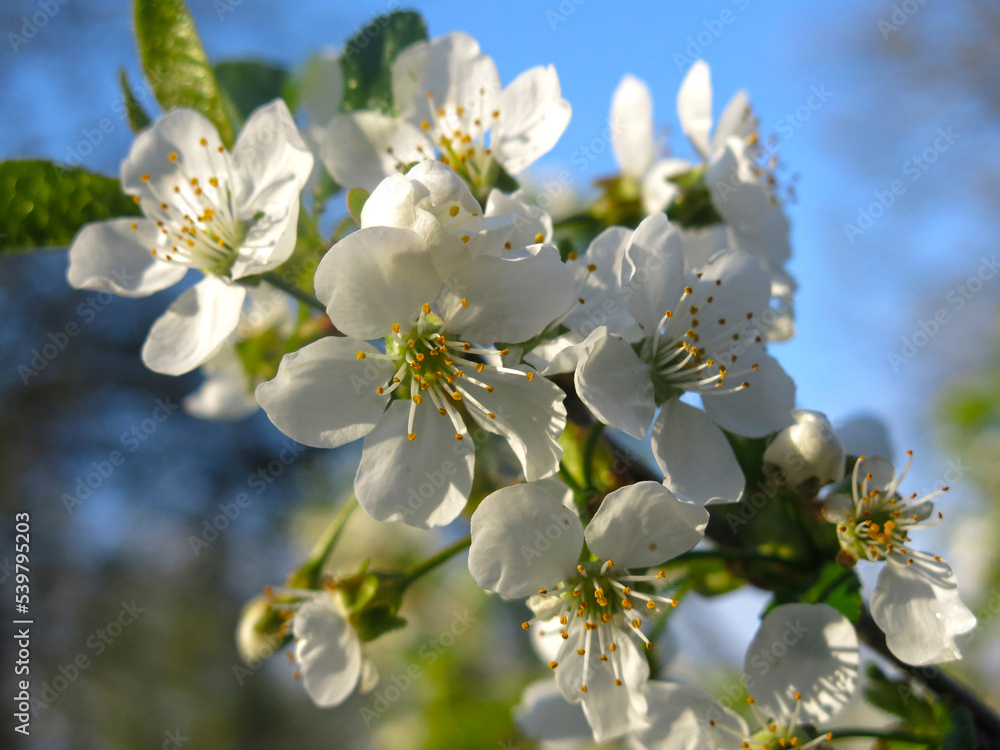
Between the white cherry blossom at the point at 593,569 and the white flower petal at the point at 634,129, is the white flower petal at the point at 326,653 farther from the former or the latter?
the white flower petal at the point at 634,129

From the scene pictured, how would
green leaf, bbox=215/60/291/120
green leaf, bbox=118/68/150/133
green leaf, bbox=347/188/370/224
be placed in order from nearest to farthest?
green leaf, bbox=347/188/370/224 → green leaf, bbox=118/68/150/133 → green leaf, bbox=215/60/291/120

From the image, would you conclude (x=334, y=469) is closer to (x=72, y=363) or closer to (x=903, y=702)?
(x=72, y=363)

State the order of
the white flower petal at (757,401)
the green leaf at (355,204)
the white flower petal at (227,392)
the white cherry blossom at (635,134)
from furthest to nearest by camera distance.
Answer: the white flower petal at (227,392) → the white cherry blossom at (635,134) → the white flower petal at (757,401) → the green leaf at (355,204)

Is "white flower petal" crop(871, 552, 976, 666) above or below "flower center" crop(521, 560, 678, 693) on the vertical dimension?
above

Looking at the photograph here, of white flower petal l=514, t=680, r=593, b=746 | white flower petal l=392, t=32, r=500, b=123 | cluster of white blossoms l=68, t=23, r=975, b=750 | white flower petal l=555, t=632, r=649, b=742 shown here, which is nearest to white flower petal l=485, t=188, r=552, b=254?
→ cluster of white blossoms l=68, t=23, r=975, b=750

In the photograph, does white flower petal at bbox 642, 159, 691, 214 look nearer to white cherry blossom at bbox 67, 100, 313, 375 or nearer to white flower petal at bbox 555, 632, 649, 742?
white cherry blossom at bbox 67, 100, 313, 375

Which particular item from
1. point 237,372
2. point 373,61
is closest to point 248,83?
point 373,61

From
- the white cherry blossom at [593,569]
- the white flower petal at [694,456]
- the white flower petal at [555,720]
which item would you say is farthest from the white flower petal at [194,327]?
the white flower petal at [555,720]
